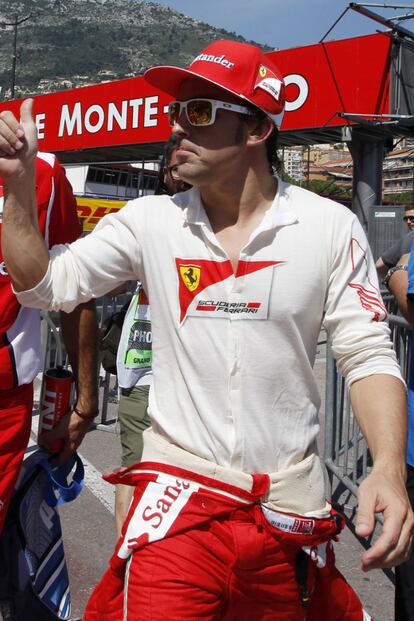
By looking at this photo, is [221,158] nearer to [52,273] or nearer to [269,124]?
[269,124]

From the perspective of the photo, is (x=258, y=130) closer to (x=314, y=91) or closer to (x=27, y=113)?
(x=27, y=113)

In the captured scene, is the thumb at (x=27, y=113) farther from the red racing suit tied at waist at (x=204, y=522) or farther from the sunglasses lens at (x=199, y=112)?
the red racing suit tied at waist at (x=204, y=522)

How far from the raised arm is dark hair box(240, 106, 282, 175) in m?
0.64

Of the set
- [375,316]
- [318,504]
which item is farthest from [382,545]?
[375,316]

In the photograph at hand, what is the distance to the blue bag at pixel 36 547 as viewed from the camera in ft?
7.83

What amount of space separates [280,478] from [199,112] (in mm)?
1064

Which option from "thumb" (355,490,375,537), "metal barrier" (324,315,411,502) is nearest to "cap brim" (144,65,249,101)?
"thumb" (355,490,375,537)

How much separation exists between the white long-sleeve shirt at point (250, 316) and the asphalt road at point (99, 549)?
1.90 metres

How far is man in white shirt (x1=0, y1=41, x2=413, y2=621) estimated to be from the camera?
1938 mm

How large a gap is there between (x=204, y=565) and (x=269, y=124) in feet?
4.19

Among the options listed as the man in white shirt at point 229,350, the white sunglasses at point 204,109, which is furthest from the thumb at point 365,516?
the white sunglasses at point 204,109

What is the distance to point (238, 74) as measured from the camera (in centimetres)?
211

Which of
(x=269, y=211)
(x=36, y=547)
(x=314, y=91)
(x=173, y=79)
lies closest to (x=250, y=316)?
(x=269, y=211)

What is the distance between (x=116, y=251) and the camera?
2.16m
